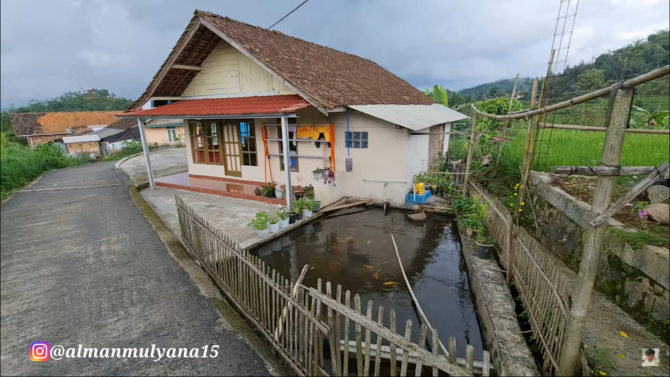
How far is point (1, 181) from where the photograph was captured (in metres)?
10.7

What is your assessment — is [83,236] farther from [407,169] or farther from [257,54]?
[407,169]

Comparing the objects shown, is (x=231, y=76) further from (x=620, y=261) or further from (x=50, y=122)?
(x=50, y=122)

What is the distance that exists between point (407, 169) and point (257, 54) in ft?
17.0

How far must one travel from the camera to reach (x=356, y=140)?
905 cm

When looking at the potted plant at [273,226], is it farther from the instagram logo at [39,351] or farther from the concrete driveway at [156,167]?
the concrete driveway at [156,167]

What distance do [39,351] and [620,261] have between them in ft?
21.9

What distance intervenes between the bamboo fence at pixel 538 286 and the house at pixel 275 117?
406 cm

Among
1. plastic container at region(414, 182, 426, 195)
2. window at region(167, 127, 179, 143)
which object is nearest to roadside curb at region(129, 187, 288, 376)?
plastic container at region(414, 182, 426, 195)

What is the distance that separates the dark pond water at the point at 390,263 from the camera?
4.23 meters

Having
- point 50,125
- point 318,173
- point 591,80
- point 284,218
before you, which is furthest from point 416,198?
point 50,125

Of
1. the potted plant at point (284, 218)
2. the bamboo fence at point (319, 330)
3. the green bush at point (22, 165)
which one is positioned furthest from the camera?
the green bush at point (22, 165)

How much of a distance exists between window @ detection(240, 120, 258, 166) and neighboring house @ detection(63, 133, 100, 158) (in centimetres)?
2349

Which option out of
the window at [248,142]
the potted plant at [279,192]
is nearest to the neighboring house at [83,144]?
the window at [248,142]

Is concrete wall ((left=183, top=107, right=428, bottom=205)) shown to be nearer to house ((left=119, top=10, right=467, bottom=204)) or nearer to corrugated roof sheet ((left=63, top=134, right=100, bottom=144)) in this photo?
house ((left=119, top=10, right=467, bottom=204))
